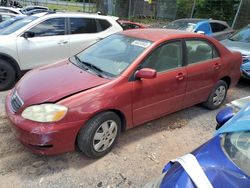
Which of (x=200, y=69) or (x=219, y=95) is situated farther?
(x=219, y=95)

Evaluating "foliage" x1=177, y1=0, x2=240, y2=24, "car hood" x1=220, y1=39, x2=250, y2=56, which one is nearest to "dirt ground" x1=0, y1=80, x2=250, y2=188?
"car hood" x1=220, y1=39, x2=250, y2=56

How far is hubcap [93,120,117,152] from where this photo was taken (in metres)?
3.19

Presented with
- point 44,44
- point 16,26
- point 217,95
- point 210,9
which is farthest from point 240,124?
point 210,9

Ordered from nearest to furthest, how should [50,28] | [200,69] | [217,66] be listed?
1. [200,69]
2. [217,66]
3. [50,28]

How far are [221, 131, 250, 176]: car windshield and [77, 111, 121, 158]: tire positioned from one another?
152 cm

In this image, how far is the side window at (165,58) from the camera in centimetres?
362

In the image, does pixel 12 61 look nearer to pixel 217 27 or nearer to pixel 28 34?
pixel 28 34

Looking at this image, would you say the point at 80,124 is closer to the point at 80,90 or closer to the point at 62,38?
the point at 80,90

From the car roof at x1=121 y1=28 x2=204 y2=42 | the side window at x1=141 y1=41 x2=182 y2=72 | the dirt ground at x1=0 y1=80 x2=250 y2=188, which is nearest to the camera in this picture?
the dirt ground at x1=0 y1=80 x2=250 y2=188

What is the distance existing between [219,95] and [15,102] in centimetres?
366

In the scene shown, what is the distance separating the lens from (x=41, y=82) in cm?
332

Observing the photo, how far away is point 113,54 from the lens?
12.4 feet

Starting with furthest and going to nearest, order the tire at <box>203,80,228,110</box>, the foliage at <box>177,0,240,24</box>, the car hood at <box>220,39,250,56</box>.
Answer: the foliage at <box>177,0,240,24</box>, the car hood at <box>220,39,250,56</box>, the tire at <box>203,80,228,110</box>

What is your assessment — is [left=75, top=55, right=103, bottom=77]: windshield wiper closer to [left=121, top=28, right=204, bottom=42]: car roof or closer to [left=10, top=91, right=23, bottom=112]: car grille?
[left=121, top=28, right=204, bottom=42]: car roof
